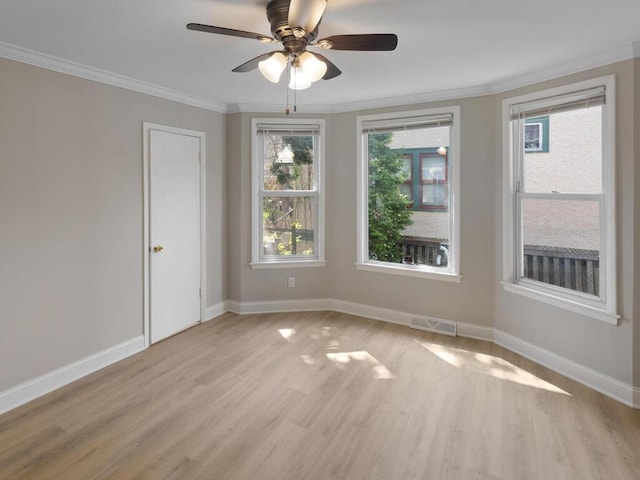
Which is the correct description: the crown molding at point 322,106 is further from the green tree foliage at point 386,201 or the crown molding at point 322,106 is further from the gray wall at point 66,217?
the green tree foliage at point 386,201

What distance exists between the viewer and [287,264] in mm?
4434

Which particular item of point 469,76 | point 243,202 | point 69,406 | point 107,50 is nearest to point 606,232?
point 469,76

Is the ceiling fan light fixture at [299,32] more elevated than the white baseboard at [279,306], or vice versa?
the ceiling fan light fixture at [299,32]

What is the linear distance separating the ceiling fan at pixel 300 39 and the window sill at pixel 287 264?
8.32 ft

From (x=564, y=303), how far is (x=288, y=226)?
2.80 meters

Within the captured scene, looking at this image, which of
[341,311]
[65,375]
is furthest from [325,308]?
[65,375]

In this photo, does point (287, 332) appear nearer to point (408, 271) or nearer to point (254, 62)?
point (408, 271)

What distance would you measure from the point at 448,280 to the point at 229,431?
8.18 feet

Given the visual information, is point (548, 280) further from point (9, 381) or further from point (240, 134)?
point (9, 381)

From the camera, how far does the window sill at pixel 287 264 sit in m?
4.39

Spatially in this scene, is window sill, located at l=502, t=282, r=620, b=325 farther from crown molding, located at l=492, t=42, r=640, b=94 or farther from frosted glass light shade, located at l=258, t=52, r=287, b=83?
frosted glass light shade, located at l=258, t=52, r=287, b=83

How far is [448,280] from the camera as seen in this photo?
382 cm

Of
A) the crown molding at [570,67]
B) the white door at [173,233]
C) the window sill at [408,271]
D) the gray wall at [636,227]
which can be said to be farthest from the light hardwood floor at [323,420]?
the crown molding at [570,67]

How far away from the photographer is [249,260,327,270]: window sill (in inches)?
173
